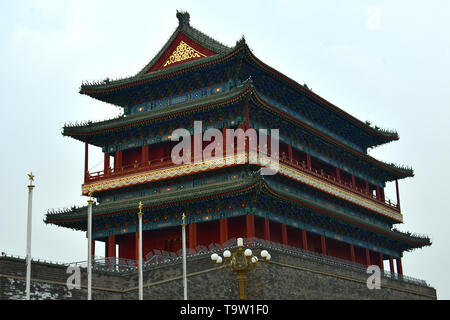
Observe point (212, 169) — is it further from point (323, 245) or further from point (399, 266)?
point (399, 266)

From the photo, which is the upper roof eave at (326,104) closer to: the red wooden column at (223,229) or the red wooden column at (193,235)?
the red wooden column at (223,229)

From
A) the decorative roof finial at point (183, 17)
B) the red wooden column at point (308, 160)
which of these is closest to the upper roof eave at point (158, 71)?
the decorative roof finial at point (183, 17)

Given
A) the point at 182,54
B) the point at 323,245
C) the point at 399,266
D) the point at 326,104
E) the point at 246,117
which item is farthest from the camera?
the point at 399,266

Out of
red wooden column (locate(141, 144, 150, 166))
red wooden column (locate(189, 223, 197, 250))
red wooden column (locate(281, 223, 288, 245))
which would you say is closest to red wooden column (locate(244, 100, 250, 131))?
red wooden column (locate(281, 223, 288, 245))

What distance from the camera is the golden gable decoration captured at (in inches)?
1844

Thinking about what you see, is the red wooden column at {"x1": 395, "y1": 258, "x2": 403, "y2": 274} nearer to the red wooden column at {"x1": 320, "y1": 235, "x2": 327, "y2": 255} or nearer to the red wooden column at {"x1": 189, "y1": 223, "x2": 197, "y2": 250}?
the red wooden column at {"x1": 320, "y1": 235, "x2": 327, "y2": 255}

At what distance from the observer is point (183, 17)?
49.1 m

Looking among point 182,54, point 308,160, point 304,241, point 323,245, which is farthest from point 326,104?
point 304,241

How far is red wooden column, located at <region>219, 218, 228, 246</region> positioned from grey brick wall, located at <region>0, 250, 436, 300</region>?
2865 millimetres

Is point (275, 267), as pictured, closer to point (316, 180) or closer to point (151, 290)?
point (151, 290)

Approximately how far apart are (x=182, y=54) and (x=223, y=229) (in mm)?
12329

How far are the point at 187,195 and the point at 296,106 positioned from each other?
37.4 feet

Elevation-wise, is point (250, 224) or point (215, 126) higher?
point (215, 126)

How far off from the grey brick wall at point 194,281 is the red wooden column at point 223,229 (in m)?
2.86
